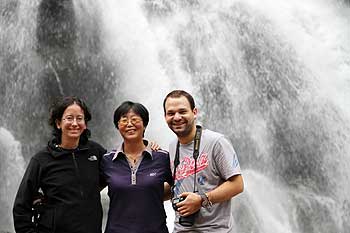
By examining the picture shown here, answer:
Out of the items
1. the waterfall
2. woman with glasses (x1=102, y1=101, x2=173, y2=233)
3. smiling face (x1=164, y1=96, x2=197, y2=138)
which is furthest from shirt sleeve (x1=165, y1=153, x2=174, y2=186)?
the waterfall

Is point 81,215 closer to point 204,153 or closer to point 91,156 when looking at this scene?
point 91,156

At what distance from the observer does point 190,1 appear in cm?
1127

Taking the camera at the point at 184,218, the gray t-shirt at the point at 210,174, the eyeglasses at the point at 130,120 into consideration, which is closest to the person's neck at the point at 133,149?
the eyeglasses at the point at 130,120

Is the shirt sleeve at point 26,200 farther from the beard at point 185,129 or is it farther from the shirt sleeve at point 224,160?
the shirt sleeve at point 224,160

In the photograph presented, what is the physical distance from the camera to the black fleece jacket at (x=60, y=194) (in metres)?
2.73

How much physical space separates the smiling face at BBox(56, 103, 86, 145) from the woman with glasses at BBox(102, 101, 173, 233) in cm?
25

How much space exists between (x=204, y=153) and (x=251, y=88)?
7443 millimetres

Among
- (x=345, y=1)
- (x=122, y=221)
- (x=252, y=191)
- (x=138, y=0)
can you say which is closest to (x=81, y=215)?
(x=122, y=221)

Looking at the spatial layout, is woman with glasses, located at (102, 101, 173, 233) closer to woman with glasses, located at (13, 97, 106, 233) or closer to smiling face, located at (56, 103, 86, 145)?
woman with glasses, located at (13, 97, 106, 233)

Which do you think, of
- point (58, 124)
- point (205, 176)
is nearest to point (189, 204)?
point (205, 176)

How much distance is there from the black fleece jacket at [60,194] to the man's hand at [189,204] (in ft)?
2.07

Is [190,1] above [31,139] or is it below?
above

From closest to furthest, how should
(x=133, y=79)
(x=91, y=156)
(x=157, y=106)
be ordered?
1. (x=91, y=156)
2. (x=157, y=106)
3. (x=133, y=79)

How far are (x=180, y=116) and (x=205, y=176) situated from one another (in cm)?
40
